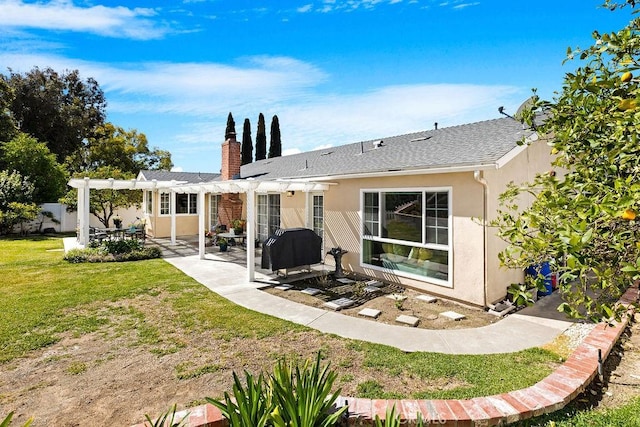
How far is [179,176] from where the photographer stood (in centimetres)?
2464

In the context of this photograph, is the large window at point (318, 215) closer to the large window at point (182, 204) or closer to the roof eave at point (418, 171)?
the roof eave at point (418, 171)

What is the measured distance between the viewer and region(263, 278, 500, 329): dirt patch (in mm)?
7059

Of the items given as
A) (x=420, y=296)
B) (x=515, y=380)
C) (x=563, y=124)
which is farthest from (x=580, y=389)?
(x=420, y=296)

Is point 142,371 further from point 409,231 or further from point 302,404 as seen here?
point 409,231

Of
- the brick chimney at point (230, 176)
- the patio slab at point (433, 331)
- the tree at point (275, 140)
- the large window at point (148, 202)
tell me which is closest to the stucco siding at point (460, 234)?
the patio slab at point (433, 331)

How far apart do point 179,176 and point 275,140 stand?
1832 centimetres

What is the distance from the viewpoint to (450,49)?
11172mm

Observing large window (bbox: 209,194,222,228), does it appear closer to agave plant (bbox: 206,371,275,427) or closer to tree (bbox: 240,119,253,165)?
agave plant (bbox: 206,371,275,427)

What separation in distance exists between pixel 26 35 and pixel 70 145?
28502 millimetres

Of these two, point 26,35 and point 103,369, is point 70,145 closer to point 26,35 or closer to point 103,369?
point 26,35

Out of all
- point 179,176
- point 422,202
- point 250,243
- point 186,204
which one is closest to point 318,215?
point 250,243

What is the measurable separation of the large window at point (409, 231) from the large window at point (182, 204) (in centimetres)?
1488

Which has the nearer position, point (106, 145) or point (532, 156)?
point (532, 156)

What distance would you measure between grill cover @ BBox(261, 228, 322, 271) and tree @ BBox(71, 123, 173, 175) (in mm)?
29662
